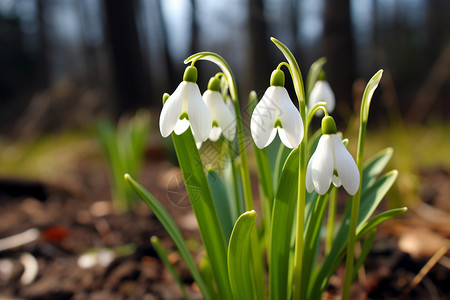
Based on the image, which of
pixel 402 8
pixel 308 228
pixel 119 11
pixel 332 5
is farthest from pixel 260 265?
pixel 402 8

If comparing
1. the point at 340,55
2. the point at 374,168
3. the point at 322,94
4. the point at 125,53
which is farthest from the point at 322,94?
the point at 125,53

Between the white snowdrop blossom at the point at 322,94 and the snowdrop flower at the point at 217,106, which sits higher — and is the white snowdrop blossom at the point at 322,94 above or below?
below

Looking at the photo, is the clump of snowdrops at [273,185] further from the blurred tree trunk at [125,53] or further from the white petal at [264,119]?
the blurred tree trunk at [125,53]

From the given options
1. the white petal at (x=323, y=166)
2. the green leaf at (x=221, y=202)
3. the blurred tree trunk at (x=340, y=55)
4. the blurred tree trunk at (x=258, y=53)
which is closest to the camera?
the white petal at (x=323, y=166)

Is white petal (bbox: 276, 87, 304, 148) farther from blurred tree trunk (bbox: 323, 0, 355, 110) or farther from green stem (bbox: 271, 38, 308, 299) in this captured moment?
blurred tree trunk (bbox: 323, 0, 355, 110)

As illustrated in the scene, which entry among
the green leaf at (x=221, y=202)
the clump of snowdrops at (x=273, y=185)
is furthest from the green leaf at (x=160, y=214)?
the green leaf at (x=221, y=202)

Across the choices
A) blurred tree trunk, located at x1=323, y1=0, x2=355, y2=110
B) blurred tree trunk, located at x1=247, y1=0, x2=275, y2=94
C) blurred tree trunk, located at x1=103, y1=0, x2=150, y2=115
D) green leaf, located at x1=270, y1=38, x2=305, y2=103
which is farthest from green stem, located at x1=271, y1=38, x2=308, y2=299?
blurred tree trunk, located at x1=103, y1=0, x2=150, y2=115

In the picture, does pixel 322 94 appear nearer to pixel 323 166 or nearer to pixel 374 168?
pixel 374 168
